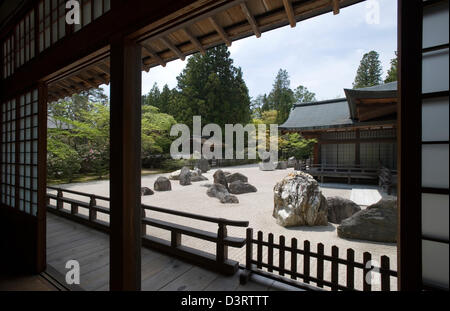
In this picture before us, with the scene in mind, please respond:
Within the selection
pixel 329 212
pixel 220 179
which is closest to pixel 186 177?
pixel 220 179

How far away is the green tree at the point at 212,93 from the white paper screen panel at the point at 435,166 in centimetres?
2057

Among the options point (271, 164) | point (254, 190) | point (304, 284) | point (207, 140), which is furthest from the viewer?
point (207, 140)

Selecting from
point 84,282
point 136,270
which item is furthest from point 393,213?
point 84,282

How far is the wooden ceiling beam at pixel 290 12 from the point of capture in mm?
1438

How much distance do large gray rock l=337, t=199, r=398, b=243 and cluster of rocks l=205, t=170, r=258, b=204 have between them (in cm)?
387

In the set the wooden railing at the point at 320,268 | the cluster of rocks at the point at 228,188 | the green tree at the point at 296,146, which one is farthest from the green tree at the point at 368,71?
the wooden railing at the point at 320,268

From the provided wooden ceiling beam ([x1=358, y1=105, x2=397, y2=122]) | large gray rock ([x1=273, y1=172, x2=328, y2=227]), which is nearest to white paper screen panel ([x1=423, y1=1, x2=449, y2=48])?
large gray rock ([x1=273, y1=172, x2=328, y2=227])

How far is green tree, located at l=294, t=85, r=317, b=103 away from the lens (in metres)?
33.0

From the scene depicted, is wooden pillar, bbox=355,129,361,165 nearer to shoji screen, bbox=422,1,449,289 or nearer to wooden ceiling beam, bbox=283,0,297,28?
wooden ceiling beam, bbox=283,0,297,28

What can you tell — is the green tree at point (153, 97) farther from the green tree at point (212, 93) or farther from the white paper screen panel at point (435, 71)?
the white paper screen panel at point (435, 71)

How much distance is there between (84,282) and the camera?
8.25 ft

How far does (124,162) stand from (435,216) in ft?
6.08

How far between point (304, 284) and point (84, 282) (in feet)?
9.07
